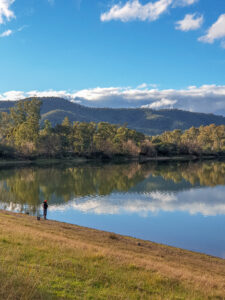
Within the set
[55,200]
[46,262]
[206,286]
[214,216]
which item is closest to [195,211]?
[214,216]

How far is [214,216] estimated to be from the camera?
32500 millimetres

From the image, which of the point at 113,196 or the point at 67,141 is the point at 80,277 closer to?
the point at 113,196

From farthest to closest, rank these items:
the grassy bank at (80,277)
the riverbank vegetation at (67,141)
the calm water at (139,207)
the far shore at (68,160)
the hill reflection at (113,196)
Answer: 1. the riverbank vegetation at (67,141)
2. the far shore at (68,160)
3. the hill reflection at (113,196)
4. the calm water at (139,207)
5. the grassy bank at (80,277)

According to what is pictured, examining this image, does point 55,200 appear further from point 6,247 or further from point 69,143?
point 69,143

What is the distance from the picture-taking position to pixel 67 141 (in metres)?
130

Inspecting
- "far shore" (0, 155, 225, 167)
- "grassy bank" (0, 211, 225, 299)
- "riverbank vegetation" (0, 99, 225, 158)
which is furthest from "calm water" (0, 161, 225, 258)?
"riverbank vegetation" (0, 99, 225, 158)

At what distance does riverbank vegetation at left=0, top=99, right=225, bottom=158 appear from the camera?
118062mm

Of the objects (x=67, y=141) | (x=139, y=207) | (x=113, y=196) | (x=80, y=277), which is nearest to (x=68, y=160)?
(x=67, y=141)

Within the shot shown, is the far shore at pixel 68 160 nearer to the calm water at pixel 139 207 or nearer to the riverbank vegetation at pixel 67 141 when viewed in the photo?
the riverbank vegetation at pixel 67 141

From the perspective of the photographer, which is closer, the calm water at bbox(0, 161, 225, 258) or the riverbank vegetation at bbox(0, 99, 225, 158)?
the calm water at bbox(0, 161, 225, 258)

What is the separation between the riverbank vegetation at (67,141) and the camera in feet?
387

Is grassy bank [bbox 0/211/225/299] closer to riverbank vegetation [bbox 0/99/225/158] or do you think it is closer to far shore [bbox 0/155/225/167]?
far shore [bbox 0/155/225/167]

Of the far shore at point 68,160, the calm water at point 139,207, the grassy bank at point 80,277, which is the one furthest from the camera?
the far shore at point 68,160

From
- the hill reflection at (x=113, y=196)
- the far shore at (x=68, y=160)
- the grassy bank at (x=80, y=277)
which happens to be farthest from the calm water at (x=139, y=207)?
the far shore at (x=68, y=160)
